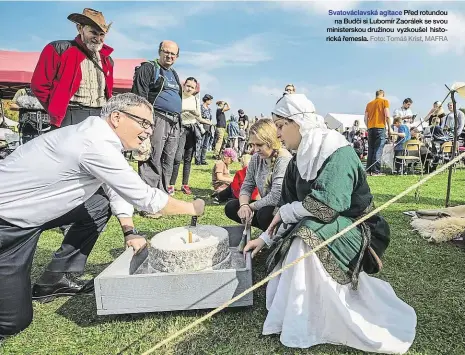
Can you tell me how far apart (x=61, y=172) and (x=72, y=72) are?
1.96 metres

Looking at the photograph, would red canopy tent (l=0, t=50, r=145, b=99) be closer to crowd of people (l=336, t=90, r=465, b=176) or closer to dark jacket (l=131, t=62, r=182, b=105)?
crowd of people (l=336, t=90, r=465, b=176)

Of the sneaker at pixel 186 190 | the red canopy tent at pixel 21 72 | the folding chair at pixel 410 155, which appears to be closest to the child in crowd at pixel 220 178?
the sneaker at pixel 186 190

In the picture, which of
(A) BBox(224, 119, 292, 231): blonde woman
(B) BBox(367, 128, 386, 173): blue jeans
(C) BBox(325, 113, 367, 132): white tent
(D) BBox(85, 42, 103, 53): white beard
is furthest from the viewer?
(C) BBox(325, 113, 367, 132): white tent

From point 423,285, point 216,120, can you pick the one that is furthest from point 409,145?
point 423,285

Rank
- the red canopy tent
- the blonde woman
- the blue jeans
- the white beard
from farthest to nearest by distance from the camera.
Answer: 1. the red canopy tent
2. the blue jeans
3. the white beard
4. the blonde woman

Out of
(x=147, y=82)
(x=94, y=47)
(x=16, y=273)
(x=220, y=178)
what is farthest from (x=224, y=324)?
(x=220, y=178)

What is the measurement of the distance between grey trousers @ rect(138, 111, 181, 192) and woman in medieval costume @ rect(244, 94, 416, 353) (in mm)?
3006

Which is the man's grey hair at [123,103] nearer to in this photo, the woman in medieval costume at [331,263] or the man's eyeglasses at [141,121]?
the man's eyeglasses at [141,121]

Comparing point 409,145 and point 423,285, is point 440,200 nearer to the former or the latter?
point 423,285

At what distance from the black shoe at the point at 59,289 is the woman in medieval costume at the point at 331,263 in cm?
147

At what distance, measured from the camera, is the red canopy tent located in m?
11.9

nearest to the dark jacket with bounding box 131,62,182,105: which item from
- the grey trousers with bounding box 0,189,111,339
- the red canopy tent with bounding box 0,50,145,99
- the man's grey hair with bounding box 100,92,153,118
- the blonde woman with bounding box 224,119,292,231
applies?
the blonde woman with bounding box 224,119,292,231

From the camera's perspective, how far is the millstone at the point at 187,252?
95.0 inches

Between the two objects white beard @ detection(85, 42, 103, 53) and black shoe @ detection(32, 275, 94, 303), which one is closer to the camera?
black shoe @ detection(32, 275, 94, 303)
